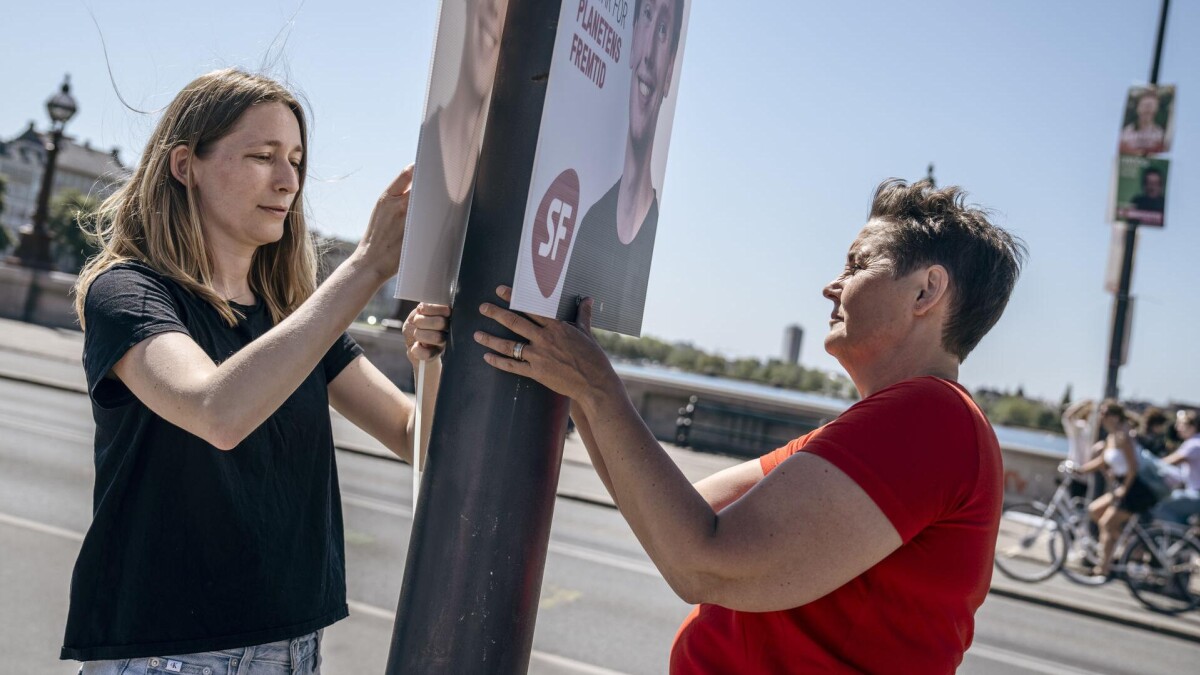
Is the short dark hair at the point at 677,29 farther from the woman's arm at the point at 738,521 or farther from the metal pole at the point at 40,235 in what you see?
the metal pole at the point at 40,235

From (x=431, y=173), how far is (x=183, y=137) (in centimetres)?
69

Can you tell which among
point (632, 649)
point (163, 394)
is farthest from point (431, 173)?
point (632, 649)

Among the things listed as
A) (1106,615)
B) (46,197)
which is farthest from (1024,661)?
(46,197)

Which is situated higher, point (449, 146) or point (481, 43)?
point (481, 43)

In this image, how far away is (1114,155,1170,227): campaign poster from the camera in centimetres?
1230

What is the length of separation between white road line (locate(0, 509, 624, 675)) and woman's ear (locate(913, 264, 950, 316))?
129 inches

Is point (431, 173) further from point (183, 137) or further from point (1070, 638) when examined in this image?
point (1070, 638)

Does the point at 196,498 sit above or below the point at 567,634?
above

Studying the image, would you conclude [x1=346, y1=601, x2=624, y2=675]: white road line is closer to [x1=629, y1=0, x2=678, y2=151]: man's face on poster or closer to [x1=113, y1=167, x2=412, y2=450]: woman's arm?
[x1=113, y1=167, x2=412, y2=450]: woman's arm

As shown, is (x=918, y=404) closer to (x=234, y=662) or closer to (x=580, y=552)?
(x=234, y=662)

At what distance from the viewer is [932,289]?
74.8 inches

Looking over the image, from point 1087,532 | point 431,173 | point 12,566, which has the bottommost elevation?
point 12,566

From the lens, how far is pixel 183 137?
1961 millimetres

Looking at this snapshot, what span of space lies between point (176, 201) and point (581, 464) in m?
13.4
